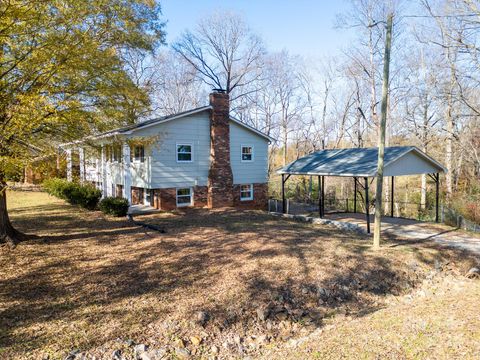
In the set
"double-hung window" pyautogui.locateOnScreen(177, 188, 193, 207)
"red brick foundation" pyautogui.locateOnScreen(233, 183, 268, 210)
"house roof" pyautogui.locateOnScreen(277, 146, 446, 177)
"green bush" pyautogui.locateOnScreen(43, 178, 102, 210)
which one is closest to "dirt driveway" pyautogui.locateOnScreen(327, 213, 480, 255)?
"house roof" pyautogui.locateOnScreen(277, 146, 446, 177)

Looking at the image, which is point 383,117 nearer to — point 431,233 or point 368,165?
point 368,165

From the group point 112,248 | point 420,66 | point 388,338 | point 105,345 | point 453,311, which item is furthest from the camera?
point 420,66

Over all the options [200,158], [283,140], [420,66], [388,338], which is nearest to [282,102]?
[283,140]

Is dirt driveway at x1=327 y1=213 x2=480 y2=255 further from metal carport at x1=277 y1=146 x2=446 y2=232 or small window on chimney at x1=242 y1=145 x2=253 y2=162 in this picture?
small window on chimney at x1=242 y1=145 x2=253 y2=162

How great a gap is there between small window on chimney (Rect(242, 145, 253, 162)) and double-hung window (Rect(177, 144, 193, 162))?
3446mm

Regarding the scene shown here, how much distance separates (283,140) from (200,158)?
65.2 feet

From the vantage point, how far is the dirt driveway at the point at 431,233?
38.6 feet

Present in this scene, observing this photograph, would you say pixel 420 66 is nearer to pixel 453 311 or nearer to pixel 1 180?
pixel 453 311

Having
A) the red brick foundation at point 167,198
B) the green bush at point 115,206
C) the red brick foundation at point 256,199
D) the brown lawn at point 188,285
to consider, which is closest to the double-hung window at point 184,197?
the red brick foundation at point 167,198

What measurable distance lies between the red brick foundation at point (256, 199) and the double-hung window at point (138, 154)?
555 centimetres

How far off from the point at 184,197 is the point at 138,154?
3392mm

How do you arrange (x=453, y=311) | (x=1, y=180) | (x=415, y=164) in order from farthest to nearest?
(x=415, y=164), (x=1, y=180), (x=453, y=311)

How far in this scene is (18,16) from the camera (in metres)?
7.08

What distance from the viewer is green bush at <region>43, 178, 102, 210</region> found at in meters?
17.7
